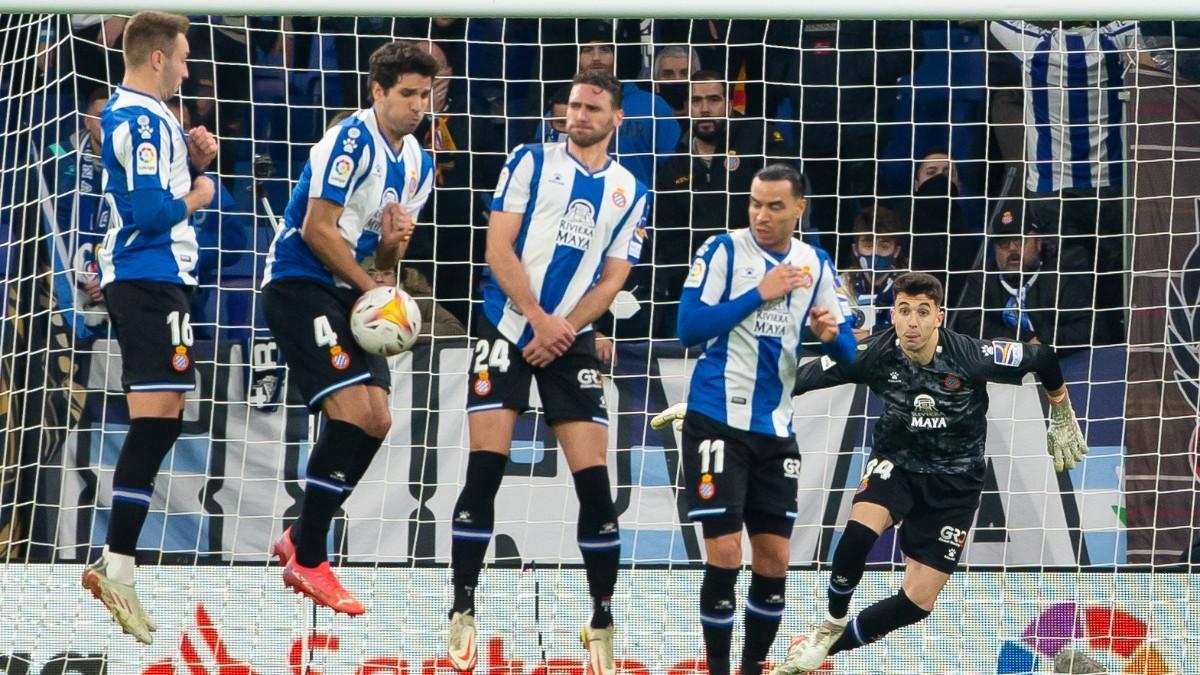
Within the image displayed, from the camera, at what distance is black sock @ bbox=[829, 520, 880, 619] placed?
23.9ft

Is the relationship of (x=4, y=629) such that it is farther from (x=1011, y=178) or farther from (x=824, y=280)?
(x=1011, y=178)

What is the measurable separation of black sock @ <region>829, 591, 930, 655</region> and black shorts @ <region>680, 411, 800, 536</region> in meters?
1.02

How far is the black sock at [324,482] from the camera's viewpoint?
20.6 feet

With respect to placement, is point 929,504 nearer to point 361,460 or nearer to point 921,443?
point 921,443

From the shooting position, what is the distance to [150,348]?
621cm

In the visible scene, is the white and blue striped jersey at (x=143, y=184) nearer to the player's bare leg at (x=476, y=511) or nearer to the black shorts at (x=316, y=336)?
the black shorts at (x=316, y=336)

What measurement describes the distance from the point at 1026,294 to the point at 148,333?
4.47 meters

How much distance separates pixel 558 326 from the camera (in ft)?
20.5

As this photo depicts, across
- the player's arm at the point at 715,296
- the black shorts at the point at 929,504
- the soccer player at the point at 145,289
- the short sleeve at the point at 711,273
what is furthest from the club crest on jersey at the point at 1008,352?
the soccer player at the point at 145,289

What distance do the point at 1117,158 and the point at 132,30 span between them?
195 inches

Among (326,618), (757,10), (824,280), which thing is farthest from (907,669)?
(757,10)

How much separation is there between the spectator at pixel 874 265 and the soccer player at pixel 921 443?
2.99 feet

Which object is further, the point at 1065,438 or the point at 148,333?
the point at 1065,438

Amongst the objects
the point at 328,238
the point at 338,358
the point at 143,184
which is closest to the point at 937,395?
the point at 338,358
